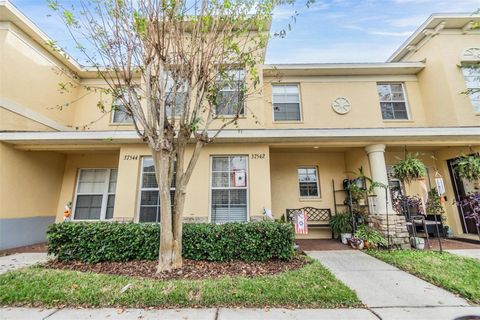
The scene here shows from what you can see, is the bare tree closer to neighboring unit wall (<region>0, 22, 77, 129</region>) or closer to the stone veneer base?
neighboring unit wall (<region>0, 22, 77, 129</region>)

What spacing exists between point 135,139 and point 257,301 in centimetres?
599

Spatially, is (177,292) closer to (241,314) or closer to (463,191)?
(241,314)

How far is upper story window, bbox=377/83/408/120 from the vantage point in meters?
9.42

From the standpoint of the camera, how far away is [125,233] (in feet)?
17.3

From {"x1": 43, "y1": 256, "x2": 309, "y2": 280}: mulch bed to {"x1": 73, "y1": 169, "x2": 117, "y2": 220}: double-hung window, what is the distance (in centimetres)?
376

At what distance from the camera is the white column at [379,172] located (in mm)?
7164

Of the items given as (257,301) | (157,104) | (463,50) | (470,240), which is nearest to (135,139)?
(157,104)

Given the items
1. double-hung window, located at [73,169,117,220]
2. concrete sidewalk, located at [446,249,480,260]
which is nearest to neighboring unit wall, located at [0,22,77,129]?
double-hung window, located at [73,169,117,220]

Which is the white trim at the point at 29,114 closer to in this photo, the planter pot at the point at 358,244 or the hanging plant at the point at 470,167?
→ the planter pot at the point at 358,244

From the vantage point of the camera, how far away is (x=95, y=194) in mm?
9023

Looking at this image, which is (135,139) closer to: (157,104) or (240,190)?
(157,104)

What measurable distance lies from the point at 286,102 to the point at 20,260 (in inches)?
393

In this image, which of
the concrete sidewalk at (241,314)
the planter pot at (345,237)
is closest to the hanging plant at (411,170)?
the planter pot at (345,237)

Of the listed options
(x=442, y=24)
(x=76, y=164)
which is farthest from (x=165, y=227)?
(x=442, y=24)
